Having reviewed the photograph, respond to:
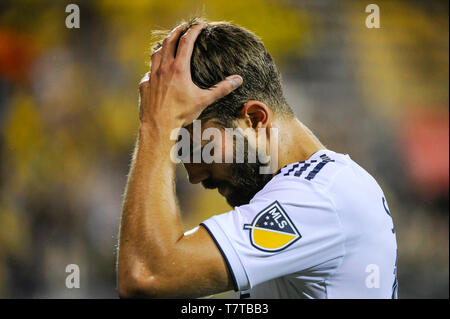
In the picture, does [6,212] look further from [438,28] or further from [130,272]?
[438,28]

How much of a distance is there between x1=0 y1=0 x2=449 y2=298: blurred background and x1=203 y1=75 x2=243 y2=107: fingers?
4713 mm

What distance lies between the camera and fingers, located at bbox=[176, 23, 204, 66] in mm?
1646

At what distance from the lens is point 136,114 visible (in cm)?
692

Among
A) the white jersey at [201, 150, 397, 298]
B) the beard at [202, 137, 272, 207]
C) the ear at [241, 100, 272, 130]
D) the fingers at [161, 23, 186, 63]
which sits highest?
the fingers at [161, 23, 186, 63]

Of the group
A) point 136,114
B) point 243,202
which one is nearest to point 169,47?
point 243,202

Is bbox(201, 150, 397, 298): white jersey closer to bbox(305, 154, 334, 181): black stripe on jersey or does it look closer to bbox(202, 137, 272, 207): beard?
bbox(305, 154, 334, 181): black stripe on jersey

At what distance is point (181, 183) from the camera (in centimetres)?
638

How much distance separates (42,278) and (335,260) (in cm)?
519

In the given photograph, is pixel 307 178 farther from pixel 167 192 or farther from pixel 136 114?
pixel 136 114

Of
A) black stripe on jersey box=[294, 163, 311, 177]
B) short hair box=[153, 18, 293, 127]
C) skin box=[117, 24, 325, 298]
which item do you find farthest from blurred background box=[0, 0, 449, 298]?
black stripe on jersey box=[294, 163, 311, 177]

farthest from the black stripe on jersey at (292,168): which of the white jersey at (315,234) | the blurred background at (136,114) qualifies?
the blurred background at (136,114)

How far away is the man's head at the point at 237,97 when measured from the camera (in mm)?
1735

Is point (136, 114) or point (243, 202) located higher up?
point (136, 114)

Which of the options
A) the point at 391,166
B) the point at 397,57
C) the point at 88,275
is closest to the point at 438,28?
Answer: the point at 397,57
